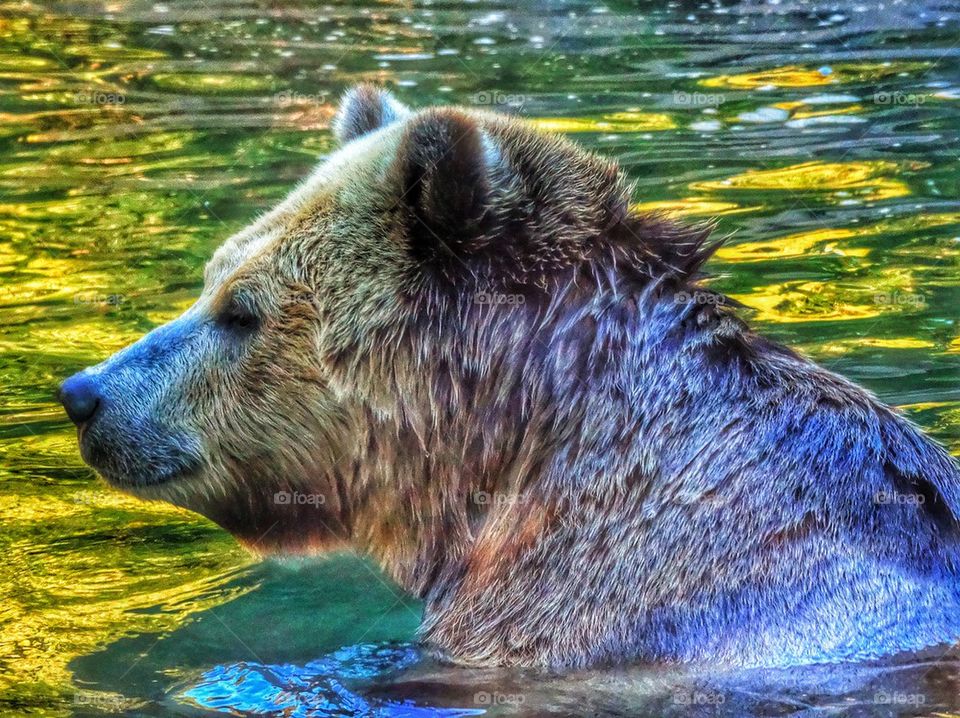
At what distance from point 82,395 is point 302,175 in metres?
6.89

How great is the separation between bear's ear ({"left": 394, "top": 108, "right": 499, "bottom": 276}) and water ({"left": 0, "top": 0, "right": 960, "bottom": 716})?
4.77 ft

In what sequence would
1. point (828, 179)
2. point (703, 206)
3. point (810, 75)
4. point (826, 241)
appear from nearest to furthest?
point (826, 241) < point (703, 206) < point (828, 179) < point (810, 75)

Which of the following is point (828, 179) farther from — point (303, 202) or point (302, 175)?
point (303, 202)

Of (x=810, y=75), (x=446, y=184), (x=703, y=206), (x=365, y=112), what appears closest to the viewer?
(x=446, y=184)

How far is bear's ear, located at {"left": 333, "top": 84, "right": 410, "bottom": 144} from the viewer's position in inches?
244

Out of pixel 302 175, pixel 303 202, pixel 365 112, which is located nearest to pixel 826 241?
pixel 302 175

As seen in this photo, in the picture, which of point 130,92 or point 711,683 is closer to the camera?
point 711,683

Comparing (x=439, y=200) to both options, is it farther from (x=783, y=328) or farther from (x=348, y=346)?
(x=783, y=328)

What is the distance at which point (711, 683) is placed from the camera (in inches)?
188

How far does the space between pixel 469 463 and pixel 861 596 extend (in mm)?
1358

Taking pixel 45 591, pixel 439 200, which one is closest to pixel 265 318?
pixel 439 200

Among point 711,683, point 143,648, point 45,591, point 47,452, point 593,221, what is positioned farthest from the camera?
point 47,452

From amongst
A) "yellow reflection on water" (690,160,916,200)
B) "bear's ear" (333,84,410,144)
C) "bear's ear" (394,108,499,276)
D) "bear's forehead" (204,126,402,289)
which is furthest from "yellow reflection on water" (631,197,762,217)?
"bear's ear" (394,108,499,276)

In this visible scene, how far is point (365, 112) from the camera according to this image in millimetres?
6211
